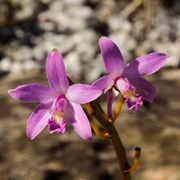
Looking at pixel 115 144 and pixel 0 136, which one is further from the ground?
pixel 115 144

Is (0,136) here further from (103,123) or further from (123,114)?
(103,123)

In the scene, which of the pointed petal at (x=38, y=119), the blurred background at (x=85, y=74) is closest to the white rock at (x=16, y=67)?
the blurred background at (x=85, y=74)

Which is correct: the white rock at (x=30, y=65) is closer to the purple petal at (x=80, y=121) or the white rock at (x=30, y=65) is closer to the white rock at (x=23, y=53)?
the white rock at (x=23, y=53)

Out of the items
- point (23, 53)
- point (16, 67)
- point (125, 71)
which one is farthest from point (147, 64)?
point (23, 53)

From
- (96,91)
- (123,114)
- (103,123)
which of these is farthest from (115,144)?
(123,114)

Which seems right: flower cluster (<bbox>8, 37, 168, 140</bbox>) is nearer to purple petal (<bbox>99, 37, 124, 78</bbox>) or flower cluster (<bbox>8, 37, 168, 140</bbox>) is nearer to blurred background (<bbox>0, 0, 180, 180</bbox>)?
purple petal (<bbox>99, 37, 124, 78</bbox>)

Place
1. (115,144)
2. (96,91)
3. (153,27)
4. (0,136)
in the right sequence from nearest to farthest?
(96,91) < (115,144) < (0,136) < (153,27)

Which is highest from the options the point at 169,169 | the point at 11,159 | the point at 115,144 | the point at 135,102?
the point at 135,102
